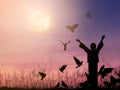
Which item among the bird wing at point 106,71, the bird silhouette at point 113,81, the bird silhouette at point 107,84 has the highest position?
the bird wing at point 106,71

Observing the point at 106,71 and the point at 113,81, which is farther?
the point at 113,81

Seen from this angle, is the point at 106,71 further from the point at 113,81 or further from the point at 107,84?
the point at 113,81

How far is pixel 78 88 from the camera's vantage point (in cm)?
1188

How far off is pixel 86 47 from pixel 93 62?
0.80 meters

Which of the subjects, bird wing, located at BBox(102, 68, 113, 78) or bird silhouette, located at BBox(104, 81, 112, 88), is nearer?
bird wing, located at BBox(102, 68, 113, 78)

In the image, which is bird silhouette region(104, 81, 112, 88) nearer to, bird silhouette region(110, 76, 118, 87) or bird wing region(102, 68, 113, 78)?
bird silhouette region(110, 76, 118, 87)

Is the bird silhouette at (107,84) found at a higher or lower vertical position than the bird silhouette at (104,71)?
lower

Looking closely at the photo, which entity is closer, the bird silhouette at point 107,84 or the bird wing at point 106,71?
the bird wing at point 106,71

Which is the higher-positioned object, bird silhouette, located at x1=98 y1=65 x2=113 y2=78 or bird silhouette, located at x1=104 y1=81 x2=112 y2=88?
bird silhouette, located at x1=98 y1=65 x2=113 y2=78

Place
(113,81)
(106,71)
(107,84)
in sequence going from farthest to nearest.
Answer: (113,81) → (107,84) → (106,71)

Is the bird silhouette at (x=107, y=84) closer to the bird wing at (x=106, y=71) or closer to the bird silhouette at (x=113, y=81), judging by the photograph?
the bird silhouette at (x=113, y=81)

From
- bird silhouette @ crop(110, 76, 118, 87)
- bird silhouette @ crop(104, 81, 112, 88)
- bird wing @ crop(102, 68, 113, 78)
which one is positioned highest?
bird wing @ crop(102, 68, 113, 78)

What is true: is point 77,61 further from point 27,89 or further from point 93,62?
point 27,89

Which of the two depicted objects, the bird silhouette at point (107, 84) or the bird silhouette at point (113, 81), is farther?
the bird silhouette at point (113, 81)
